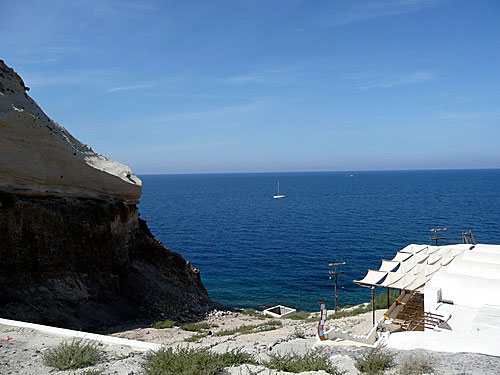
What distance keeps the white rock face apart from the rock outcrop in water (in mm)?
51

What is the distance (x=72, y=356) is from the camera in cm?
945

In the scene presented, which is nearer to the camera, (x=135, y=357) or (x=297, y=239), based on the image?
(x=135, y=357)

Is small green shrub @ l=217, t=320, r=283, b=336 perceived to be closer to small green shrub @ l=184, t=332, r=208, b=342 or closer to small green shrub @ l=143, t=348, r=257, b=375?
small green shrub @ l=184, t=332, r=208, b=342

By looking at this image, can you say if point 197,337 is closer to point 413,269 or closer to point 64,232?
point 64,232

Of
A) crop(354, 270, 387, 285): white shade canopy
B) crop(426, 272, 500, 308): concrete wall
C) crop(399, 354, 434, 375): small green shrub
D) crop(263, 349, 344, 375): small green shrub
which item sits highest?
crop(399, 354, 434, 375): small green shrub

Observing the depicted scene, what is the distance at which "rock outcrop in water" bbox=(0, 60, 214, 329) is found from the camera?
19.0 metres

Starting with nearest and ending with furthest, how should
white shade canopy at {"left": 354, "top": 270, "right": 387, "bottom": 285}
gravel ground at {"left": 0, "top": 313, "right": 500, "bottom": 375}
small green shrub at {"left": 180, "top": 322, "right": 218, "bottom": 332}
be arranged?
1. gravel ground at {"left": 0, "top": 313, "right": 500, "bottom": 375}
2. small green shrub at {"left": 180, "top": 322, "right": 218, "bottom": 332}
3. white shade canopy at {"left": 354, "top": 270, "right": 387, "bottom": 285}

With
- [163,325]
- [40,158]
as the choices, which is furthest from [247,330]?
[40,158]

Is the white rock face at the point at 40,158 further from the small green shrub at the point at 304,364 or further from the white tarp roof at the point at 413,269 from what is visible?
the small green shrub at the point at 304,364

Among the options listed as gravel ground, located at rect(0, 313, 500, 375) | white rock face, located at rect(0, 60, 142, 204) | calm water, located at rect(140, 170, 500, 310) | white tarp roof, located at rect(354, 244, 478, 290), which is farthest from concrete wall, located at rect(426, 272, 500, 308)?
calm water, located at rect(140, 170, 500, 310)

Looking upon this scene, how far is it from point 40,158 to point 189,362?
16.3 metres

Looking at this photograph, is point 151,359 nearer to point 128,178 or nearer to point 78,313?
point 78,313

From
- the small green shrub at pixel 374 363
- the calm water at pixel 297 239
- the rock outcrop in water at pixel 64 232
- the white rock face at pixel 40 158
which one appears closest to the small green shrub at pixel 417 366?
the small green shrub at pixel 374 363

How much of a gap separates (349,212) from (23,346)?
3631 inches
